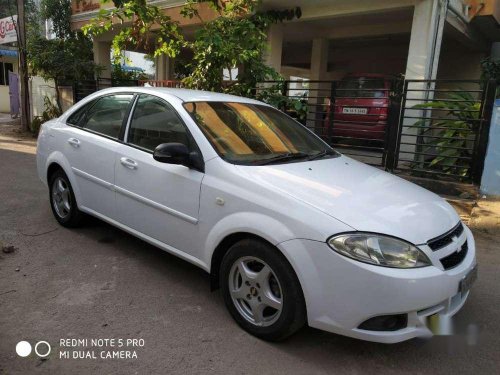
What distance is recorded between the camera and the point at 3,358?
8.39 ft

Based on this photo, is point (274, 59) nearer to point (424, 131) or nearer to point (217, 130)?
point (424, 131)

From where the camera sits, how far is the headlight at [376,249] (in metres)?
2.38

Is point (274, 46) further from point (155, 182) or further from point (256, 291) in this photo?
point (256, 291)

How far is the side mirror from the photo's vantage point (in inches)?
122

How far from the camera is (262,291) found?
108 inches

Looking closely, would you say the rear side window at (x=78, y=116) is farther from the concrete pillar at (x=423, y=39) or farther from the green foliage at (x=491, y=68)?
the green foliage at (x=491, y=68)

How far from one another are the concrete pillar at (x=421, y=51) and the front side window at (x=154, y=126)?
5.11 meters

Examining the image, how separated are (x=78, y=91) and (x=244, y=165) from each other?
11552mm

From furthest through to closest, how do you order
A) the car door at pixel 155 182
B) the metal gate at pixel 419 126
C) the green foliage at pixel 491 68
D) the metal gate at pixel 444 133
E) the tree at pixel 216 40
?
the green foliage at pixel 491 68
the tree at pixel 216 40
the metal gate at pixel 419 126
the metal gate at pixel 444 133
the car door at pixel 155 182

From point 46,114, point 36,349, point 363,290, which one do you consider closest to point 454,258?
point 363,290

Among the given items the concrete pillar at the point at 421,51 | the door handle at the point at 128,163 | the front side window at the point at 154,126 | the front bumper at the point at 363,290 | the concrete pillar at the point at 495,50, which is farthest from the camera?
the concrete pillar at the point at 495,50

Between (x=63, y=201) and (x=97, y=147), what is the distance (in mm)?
992

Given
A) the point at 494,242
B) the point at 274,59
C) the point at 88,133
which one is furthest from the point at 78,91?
the point at 494,242

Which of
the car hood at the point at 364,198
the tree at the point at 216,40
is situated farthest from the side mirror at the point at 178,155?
the tree at the point at 216,40
